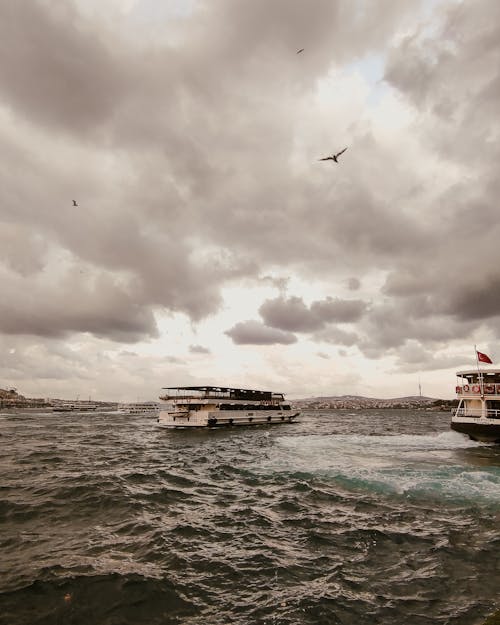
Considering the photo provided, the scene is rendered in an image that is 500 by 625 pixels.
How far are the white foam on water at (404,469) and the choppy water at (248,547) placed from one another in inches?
8.7

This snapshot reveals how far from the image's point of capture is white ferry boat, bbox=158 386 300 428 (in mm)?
58344

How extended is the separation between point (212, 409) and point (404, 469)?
1580 inches

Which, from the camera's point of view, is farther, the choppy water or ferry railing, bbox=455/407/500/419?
→ ferry railing, bbox=455/407/500/419

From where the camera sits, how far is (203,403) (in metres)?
59.0

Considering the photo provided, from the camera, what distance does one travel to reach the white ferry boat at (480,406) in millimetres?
39188

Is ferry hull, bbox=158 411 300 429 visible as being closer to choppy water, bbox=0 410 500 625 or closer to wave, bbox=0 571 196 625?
choppy water, bbox=0 410 500 625

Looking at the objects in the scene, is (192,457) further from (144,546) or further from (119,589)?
(119,589)

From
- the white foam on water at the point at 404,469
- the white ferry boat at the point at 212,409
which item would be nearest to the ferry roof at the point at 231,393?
the white ferry boat at the point at 212,409

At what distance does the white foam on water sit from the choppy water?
0.72ft

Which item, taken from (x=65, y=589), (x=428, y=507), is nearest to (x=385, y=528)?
(x=428, y=507)

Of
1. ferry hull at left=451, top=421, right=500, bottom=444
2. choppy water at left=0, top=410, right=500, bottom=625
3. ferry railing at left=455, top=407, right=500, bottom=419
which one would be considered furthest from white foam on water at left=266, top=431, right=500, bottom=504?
ferry railing at left=455, top=407, right=500, bottom=419

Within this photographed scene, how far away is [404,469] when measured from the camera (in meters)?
23.9

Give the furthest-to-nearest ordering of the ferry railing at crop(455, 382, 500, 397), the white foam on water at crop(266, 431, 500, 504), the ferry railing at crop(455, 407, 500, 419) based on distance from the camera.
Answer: the ferry railing at crop(455, 382, 500, 397)
the ferry railing at crop(455, 407, 500, 419)
the white foam on water at crop(266, 431, 500, 504)

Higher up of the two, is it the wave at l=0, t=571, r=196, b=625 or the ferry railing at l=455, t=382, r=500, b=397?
the ferry railing at l=455, t=382, r=500, b=397
